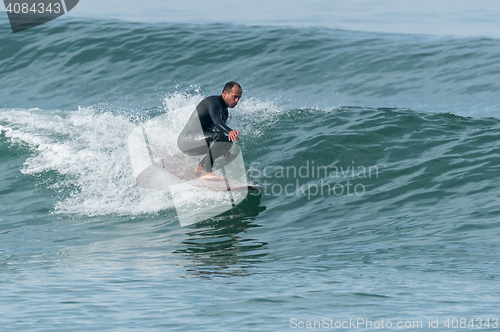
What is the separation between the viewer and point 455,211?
844 centimetres

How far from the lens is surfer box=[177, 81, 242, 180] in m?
9.26

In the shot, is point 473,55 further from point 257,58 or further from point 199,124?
point 199,124

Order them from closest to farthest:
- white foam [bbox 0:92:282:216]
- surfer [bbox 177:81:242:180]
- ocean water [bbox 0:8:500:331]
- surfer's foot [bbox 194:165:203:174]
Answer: ocean water [bbox 0:8:500:331] → surfer [bbox 177:81:242:180] → surfer's foot [bbox 194:165:203:174] → white foam [bbox 0:92:282:216]

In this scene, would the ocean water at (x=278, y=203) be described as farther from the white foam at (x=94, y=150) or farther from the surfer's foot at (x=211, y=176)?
the surfer's foot at (x=211, y=176)

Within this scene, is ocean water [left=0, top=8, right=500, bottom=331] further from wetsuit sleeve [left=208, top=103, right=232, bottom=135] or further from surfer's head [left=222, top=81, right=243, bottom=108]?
surfer's head [left=222, top=81, right=243, bottom=108]

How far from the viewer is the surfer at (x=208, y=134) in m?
9.26

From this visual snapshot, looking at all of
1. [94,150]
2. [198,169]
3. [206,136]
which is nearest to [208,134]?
[206,136]

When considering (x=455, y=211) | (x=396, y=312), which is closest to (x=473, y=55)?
(x=455, y=211)

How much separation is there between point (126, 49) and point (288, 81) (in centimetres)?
814

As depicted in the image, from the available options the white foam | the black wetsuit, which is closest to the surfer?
the black wetsuit

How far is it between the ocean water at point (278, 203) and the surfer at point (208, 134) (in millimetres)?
938

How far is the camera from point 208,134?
9656 mm

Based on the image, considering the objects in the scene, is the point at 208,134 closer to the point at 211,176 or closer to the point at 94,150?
the point at 211,176

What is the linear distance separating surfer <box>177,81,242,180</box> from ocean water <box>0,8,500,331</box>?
3.08ft
